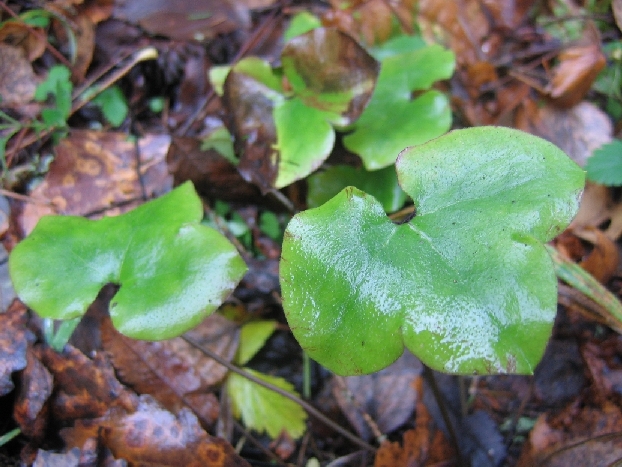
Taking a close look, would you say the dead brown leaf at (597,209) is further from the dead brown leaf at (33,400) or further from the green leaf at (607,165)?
the dead brown leaf at (33,400)

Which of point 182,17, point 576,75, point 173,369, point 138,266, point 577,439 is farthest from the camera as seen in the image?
point 182,17

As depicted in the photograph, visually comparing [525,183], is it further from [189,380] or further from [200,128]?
[200,128]

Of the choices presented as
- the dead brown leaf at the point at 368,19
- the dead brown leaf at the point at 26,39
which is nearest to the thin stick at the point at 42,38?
the dead brown leaf at the point at 26,39

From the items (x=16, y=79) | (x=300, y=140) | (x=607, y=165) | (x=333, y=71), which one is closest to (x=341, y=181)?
(x=300, y=140)

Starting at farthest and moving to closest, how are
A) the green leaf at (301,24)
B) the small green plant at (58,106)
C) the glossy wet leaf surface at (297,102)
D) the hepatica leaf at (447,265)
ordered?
the green leaf at (301,24) < the small green plant at (58,106) < the glossy wet leaf surface at (297,102) < the hepatica leaf at (447,265)

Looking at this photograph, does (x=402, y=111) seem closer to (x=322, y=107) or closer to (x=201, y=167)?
(x=322, y=107)

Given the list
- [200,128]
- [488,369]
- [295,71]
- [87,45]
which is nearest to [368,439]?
[488,369]

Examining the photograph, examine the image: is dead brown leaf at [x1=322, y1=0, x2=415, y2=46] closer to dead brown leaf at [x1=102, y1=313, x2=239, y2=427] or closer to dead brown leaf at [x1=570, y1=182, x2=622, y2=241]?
dead brown leaf at [x1=570, y1=182, x2=622, y2=241]
